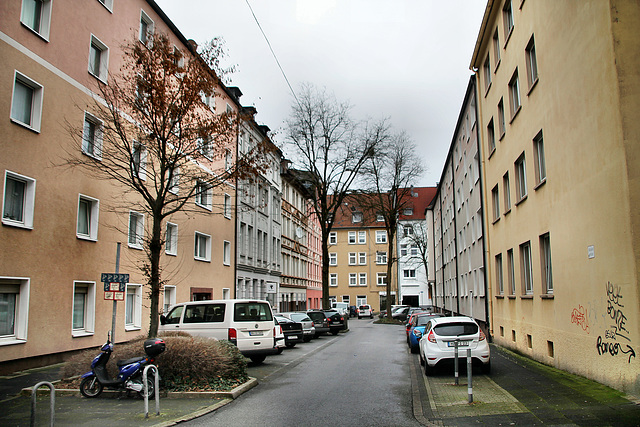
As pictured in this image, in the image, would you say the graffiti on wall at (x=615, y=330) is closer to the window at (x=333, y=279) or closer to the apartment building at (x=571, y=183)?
the apartment building at (x=571, y=183)

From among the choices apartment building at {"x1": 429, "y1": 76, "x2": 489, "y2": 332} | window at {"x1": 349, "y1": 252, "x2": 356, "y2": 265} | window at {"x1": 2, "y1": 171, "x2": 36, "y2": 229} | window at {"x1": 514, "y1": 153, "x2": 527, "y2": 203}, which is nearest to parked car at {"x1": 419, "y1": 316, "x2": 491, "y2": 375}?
window at {"x1": 514, "y1": 153, "x2": 527, "y2": 203}

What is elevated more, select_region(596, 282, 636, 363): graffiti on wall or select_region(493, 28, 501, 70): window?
select_region(493, 28, 501, 70): window

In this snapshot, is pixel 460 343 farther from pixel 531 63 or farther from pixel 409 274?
pixel 409 274

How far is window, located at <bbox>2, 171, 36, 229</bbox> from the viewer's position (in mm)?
14758

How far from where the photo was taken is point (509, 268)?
19906mm

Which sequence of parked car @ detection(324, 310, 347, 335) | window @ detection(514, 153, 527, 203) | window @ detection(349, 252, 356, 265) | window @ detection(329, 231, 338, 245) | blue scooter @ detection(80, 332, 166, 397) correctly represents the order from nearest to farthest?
1. blue scooter @ detection(80, 332, 166, 397)
2. window @ detection(514, 153, 527, 203)
3. parked car @ detection(324, 310, 347, 335)
4. window @ detection(349, 252, 356, 265)
5. window @ detection(329, 231, 338, 245)

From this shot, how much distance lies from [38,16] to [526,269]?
17.2 metres

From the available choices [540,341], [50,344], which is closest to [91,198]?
[50,344]

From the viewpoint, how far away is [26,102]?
15.8 m

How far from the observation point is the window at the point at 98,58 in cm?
1892

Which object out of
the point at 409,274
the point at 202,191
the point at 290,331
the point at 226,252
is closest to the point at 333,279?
the point at 409,274

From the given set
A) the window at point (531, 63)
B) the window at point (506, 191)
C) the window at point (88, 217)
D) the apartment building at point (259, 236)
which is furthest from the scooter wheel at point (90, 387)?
the apartment building at point (259, 236)

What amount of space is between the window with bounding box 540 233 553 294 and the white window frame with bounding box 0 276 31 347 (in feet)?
47.3

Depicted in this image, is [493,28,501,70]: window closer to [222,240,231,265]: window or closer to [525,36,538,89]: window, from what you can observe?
[525,36,538,89]: window
